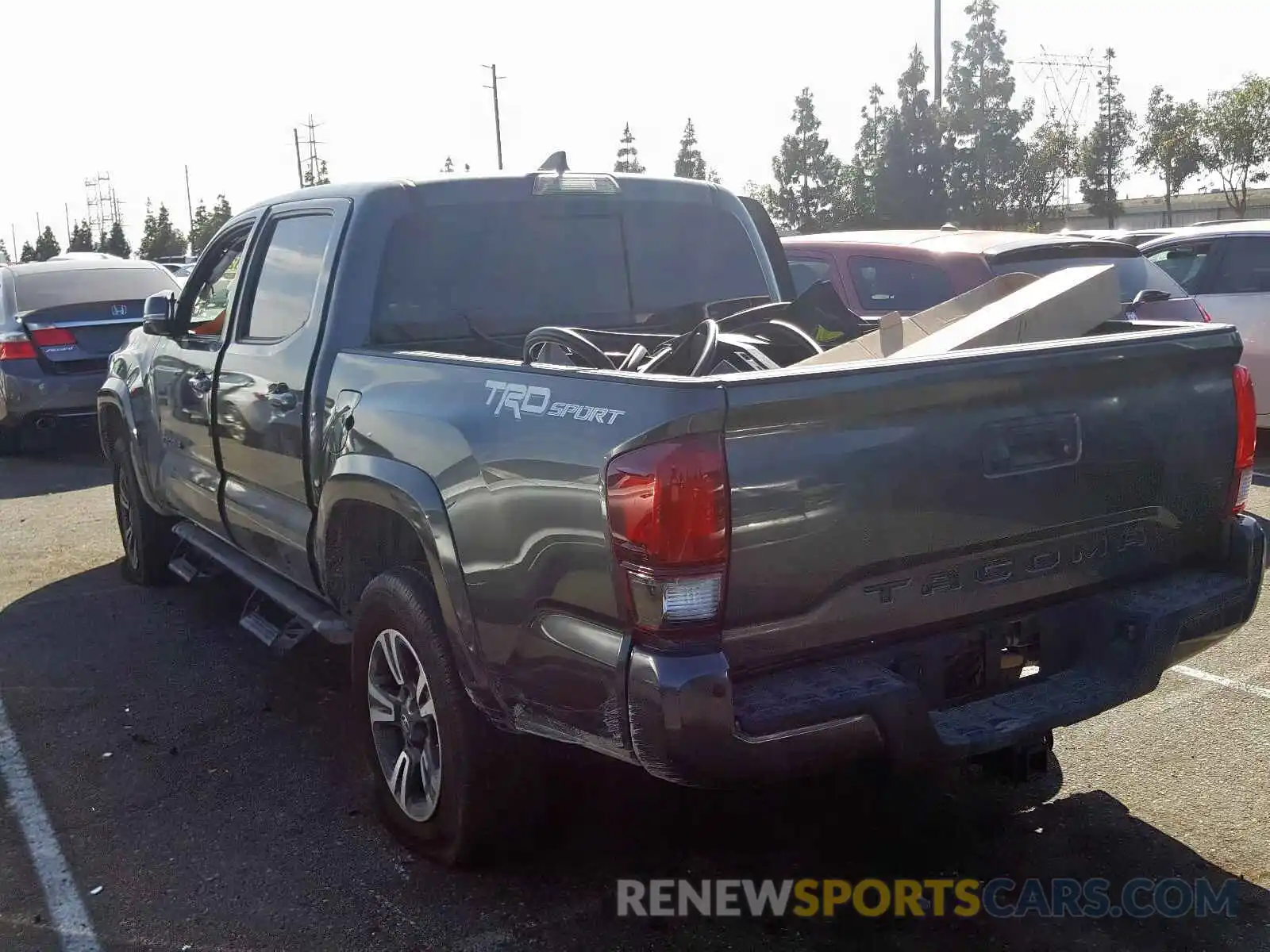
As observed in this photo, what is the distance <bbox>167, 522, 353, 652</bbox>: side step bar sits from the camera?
14.5 feet

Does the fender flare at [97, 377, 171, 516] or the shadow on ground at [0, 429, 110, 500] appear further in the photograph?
the shadow on ground at [0, 429, 110, 500]

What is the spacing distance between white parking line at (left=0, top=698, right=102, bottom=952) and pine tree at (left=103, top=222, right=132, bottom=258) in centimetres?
8804

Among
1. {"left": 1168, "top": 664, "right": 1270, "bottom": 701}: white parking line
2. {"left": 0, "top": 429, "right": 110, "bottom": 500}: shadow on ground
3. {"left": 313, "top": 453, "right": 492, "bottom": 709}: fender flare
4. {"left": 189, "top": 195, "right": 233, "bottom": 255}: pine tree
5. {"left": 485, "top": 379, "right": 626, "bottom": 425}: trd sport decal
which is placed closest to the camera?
{"left": 485, "top": 379, "right": 626, "bottom": 425}: trd sport decal

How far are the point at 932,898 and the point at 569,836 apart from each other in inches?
42.7

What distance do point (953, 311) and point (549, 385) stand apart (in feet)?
4.96

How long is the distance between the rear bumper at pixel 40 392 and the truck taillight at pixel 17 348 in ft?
0.15

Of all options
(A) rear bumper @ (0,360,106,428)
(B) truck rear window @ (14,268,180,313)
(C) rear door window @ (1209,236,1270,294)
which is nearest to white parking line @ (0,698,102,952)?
(A) rear bumper @ (0,360,106,428)

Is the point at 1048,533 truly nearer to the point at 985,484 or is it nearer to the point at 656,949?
the point at 985,484

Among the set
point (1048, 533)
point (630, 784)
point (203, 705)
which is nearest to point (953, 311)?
point (1048, 533)

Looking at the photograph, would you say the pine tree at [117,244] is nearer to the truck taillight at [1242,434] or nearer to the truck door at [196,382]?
the truck door at [196,382]

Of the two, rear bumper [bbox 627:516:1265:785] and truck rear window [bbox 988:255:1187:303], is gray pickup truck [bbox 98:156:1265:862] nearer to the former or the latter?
rear bumper [bbox 627:516:1265:785]

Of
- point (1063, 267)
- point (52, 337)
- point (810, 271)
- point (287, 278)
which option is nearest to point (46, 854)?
point (287, 278)

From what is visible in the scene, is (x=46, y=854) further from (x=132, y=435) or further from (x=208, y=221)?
(x=208, y=221)

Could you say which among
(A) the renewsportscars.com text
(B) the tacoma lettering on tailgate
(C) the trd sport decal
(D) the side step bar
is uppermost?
(C) the trd sport decal
